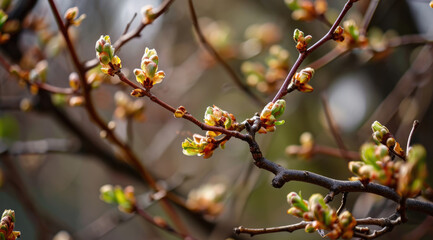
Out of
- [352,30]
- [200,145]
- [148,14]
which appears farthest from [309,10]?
[200,145]

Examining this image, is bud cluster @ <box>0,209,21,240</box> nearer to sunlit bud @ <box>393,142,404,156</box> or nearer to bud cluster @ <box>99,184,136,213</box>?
bud cluster @ <box>99,184,136,213</box>

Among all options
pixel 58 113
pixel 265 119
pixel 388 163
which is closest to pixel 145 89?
pixel 265 119

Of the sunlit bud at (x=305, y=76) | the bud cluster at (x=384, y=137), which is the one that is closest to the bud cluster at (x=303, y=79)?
the sunlit bud at (x=305, y=76)

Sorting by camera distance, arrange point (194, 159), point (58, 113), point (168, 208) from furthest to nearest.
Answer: point (194, 159), point (58, 113), point (168, 208)

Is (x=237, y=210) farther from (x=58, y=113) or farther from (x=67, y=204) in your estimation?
(x=67, y=204)

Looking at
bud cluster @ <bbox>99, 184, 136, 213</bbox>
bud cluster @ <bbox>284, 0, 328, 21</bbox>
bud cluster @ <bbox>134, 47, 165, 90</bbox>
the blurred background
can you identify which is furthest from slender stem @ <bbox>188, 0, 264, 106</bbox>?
bud cluster @ <bbox>99, 184, 136, 213</bbox>

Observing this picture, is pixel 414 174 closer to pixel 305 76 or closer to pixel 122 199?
pixel 305 76
